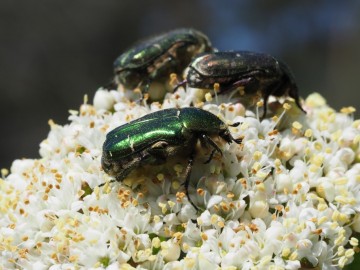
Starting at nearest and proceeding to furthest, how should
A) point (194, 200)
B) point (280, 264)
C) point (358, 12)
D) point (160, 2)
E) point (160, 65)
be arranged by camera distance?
point (280, 264) < point (194, 200) < point (160, 65) < point (358, 12) < point (160, 2)

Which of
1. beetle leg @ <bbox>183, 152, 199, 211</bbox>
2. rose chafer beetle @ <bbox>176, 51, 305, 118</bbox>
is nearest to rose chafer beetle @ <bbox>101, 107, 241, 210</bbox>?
beetle leg @ <bbox>183, 152, 199, 211</bbox>

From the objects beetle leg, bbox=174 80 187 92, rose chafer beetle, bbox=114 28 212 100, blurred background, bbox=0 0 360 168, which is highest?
blurred background, bbox=0 0 360 168

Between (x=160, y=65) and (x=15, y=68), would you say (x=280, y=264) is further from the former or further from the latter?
(x=15, y=68)

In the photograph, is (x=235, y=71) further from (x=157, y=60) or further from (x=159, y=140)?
(x=159, y=140)

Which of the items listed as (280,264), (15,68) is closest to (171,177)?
(280,264)

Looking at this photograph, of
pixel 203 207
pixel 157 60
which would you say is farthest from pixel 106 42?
pixel 203 207

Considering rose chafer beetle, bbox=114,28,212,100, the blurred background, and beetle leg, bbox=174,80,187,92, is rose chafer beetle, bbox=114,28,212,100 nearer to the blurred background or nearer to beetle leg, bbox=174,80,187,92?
beetle leg, bbox=174,80,187,92
